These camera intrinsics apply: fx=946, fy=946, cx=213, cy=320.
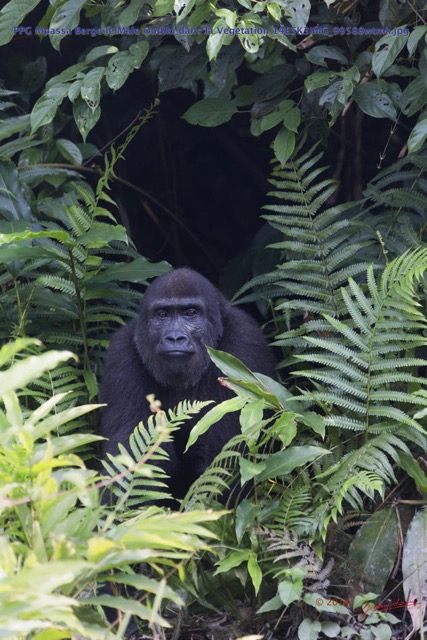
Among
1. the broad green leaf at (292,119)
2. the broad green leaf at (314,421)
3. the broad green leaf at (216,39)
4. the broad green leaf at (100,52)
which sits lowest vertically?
the broad green leaf at (314,421)

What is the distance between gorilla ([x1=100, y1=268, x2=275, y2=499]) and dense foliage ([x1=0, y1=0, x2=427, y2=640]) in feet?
0.49

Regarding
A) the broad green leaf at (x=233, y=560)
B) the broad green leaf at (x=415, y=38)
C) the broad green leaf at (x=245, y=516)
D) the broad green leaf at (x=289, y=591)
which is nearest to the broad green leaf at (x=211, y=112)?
the broad green leaf at (x=415, y=38)

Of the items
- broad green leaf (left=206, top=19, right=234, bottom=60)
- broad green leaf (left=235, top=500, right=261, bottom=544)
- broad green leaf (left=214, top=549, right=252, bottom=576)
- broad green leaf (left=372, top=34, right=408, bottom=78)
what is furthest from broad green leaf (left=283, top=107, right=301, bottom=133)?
broad green leaf (left=214, top=549, right=252, bottom=576)

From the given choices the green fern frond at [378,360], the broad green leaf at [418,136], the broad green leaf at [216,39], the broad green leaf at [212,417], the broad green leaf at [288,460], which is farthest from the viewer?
the broad green leaf at [418,136]

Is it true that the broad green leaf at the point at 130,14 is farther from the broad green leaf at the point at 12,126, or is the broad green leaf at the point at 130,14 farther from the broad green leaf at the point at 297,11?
the broad green leaf at the point at 12,126

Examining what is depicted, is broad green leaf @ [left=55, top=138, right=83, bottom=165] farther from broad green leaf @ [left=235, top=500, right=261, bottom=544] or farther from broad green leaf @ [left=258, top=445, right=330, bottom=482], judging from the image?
broad green leaf @ [left=235, top=500, right=261, bottom=544]

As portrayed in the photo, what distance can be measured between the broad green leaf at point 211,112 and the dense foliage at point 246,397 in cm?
1

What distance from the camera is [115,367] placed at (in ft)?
17.5

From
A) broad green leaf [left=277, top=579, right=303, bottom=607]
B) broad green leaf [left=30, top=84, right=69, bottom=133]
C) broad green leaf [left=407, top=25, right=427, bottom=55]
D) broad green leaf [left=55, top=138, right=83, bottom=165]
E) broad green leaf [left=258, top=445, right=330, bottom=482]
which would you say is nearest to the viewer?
broad green leaf [left=277, top=579, right=303, bottom=607]

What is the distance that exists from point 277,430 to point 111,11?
2.67m

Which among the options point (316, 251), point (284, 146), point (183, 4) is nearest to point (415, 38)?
point (284, 146)

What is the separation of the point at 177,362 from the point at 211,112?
1608 millimetres

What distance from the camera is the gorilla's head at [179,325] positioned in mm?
5207

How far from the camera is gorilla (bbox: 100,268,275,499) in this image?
516cm
